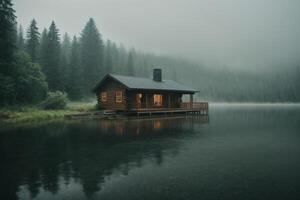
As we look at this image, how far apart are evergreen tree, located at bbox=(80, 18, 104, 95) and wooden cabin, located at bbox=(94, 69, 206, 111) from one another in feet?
77.1

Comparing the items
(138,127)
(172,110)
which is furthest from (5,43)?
(172,110)

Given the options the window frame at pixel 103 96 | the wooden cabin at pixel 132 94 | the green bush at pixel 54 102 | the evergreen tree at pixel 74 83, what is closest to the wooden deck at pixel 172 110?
the wooden cabin at pixel 132 94

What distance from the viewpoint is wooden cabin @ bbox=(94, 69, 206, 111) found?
3722cm

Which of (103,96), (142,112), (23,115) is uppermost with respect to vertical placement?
(103,96)

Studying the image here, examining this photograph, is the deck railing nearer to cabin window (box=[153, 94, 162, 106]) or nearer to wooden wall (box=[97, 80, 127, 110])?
cabin window (box=[153, 94, 162, 106])

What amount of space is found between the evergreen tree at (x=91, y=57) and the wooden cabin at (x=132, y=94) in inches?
925

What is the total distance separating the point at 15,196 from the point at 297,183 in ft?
30.2

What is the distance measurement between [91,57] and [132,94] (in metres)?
35.0

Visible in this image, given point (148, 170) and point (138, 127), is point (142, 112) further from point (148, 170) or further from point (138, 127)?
point (148, 170)

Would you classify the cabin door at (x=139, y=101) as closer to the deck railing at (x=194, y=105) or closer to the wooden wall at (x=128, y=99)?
the wooden wall at (x=128, y=99)

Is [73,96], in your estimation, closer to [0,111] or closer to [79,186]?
[0,111]

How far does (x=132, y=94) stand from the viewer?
37.8 metres

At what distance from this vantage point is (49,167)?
1023 centimetres

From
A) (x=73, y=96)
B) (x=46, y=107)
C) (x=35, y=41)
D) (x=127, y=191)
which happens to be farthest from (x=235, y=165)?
(x=35, y=41)
